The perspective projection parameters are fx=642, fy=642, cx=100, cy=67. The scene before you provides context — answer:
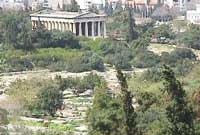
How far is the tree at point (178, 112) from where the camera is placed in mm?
14125

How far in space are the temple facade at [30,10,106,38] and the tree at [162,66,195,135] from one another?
138 feet

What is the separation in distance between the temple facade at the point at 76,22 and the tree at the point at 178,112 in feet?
138

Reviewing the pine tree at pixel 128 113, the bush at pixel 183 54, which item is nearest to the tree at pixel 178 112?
the pine tree at pixel 128 113

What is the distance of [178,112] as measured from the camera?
46.8 feet

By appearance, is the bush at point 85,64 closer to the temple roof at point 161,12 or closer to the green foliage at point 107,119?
the green foliage at point 107,119

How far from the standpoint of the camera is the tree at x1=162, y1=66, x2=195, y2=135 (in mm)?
14125

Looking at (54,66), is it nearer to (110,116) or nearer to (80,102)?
(80,102)

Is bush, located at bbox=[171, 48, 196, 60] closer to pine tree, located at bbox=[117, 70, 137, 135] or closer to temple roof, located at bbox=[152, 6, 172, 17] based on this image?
temple roof, located at bbox=[152, 6, 172, 17]

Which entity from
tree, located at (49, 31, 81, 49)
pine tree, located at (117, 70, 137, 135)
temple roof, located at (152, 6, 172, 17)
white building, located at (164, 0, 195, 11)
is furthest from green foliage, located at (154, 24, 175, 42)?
pine tree, located at (117, 70, 137, 135)

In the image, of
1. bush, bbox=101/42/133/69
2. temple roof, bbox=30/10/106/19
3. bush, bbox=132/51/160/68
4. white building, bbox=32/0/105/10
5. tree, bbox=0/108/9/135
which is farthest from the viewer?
white building, bbox=32/0/105/10

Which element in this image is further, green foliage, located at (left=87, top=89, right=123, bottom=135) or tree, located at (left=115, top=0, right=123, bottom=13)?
tree, located at (left=115, top=0, right=123, bottom=13)

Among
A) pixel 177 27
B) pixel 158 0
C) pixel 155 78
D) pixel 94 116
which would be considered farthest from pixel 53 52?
pixel 158 0

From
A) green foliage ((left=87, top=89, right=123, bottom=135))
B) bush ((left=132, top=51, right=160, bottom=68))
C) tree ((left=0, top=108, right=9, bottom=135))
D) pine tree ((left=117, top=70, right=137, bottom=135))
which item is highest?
pine tree ((left=117, top=70, right=137, bottom=135))

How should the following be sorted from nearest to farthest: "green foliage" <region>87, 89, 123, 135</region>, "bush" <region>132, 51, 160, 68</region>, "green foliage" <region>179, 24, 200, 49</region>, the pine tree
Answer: the pine tree
"green foliage" <region>87, 89, 123, 135</region>
"bush" <region>132, 51, 160, 68</region>
"green foliage" <region>179, 24, 200, 49</region>
